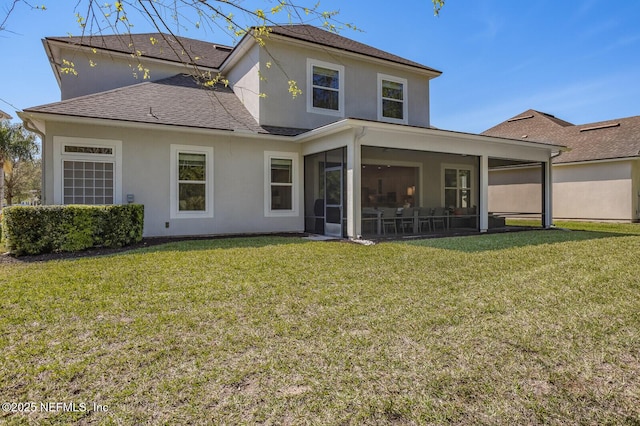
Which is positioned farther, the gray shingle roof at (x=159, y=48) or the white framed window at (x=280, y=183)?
the gray shingle roof at (x=159, y=48)

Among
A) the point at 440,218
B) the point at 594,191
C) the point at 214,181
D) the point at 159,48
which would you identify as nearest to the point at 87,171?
the point at 214,181

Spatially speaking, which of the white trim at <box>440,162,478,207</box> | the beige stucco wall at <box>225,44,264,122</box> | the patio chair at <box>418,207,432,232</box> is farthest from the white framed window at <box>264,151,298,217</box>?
the white trim at <box>440,162,478,207</box>

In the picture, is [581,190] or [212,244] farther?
[581,190]

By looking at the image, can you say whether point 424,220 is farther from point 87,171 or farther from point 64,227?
point 64,227

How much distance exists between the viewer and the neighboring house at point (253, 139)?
9617 millimetres

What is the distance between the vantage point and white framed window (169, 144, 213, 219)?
1046 centimetres

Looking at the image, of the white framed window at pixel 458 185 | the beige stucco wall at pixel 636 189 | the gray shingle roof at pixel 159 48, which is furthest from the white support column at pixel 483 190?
the gray shingle roof at pixel 159 48

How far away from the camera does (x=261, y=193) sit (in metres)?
11.5

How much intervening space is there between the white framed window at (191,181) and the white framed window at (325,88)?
4.10 m

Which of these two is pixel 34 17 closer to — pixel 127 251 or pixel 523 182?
pixel 127 251

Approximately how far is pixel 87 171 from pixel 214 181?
3264mm

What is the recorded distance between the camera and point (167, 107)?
11.1 meters

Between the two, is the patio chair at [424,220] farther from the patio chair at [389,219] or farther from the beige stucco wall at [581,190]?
the beige stucco wall at [581,190]

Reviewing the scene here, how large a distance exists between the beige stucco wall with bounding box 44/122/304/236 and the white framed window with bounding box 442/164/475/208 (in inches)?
305
